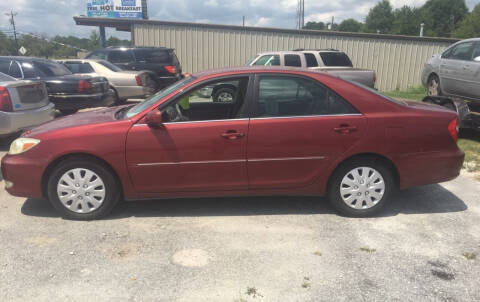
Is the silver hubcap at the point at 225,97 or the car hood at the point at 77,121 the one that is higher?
the silver hubcap at the point at 225,97

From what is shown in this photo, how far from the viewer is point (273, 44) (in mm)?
18312

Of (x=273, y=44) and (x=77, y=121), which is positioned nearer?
(x=77, y=121)

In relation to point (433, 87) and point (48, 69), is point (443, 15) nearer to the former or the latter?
point (433, 87)

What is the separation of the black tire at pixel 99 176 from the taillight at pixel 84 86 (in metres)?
5.49

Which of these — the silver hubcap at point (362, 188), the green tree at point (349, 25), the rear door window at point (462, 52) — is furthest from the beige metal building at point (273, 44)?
the green tree at point (349, 25)

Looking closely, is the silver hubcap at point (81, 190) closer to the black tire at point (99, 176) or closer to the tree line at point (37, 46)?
the black tire at point (99, 176)

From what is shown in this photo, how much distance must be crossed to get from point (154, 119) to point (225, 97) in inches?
49.6

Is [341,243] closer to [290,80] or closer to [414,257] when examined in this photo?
[414,257]

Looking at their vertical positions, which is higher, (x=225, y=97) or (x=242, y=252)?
(x=225, y=97)

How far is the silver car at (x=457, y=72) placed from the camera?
744 cm

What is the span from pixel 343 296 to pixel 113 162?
242 cm

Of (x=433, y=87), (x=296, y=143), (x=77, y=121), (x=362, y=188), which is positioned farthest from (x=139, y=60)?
(x=362, y=188)

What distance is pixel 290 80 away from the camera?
3996 mm

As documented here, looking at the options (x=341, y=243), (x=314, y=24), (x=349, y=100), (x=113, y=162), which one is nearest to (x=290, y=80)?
(x=349, y=100)
